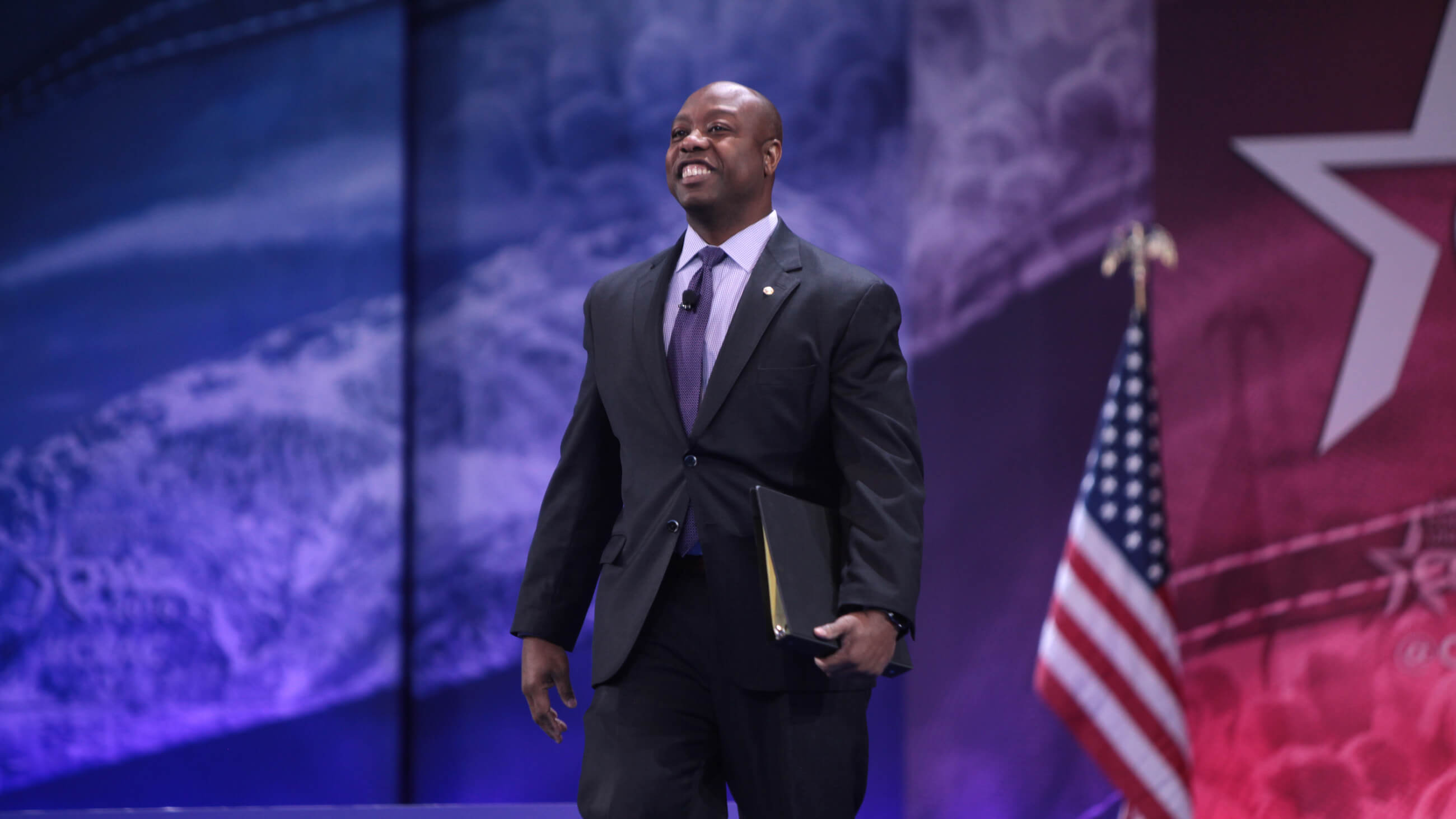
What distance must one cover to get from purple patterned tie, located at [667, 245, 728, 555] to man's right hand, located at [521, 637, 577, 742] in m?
0.31

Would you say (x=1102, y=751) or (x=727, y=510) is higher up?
(x=727, y=510)

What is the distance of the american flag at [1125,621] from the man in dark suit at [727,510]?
171cm

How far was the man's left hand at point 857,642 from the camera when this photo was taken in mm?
1801

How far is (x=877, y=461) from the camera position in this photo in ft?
6.31

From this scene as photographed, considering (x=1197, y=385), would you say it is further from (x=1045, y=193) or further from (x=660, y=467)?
(x=660, y=467)

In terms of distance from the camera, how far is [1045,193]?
3971 mm

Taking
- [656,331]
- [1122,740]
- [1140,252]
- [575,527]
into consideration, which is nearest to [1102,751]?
[1122,740]

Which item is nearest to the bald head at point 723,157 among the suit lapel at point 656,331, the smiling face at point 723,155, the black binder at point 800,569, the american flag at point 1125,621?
the smiling face at point 723,155

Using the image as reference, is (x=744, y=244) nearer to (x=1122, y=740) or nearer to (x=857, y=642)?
(x=857, y=642)

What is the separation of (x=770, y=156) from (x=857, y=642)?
827 mm

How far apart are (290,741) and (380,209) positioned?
174 cm

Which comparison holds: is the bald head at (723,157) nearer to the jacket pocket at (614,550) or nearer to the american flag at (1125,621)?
the jacket pocket at (614,550)

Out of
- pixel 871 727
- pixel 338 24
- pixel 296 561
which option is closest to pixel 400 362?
pixel 296 561

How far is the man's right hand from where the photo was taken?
210 cm
